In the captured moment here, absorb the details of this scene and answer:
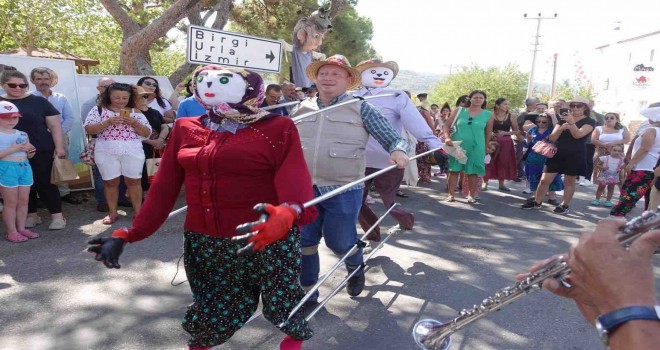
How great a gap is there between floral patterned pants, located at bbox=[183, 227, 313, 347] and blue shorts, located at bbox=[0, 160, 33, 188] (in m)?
3.44

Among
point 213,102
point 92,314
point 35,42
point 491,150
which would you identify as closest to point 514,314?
point 213,102

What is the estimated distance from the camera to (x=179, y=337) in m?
A: 3.07

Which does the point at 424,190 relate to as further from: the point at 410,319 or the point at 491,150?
the point at 410,319

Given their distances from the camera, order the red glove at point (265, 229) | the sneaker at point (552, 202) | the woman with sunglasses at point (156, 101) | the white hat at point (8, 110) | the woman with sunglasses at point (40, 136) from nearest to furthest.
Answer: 1. the red glove at point (265, 229)
2. the white hat at point (8, 110)
3. the woman with sunglasses at point (40, 136)
4. the woman with sunglasses at point (156, 101)
5. the sneaker at point (552, 202)

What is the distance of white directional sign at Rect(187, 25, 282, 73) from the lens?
5223 millimetres

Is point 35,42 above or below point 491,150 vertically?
above

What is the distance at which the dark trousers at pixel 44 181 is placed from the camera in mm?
5352

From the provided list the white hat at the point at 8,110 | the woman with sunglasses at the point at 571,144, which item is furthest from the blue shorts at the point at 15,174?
the woman with sunglasses at the point at 571,144

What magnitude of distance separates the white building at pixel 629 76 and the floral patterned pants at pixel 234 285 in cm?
3526

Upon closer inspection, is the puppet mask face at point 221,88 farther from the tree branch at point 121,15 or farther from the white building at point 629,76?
the white building at point 629,76

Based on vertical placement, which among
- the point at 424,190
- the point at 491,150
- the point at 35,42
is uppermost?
the point at 35,42

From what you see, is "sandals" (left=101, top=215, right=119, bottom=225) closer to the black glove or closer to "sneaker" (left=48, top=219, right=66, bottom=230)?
"sneaker" (left=48, top=219, right=66, bottom=230)

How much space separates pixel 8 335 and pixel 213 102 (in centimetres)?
213

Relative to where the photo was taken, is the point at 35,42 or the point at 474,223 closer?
the point at 474,223
